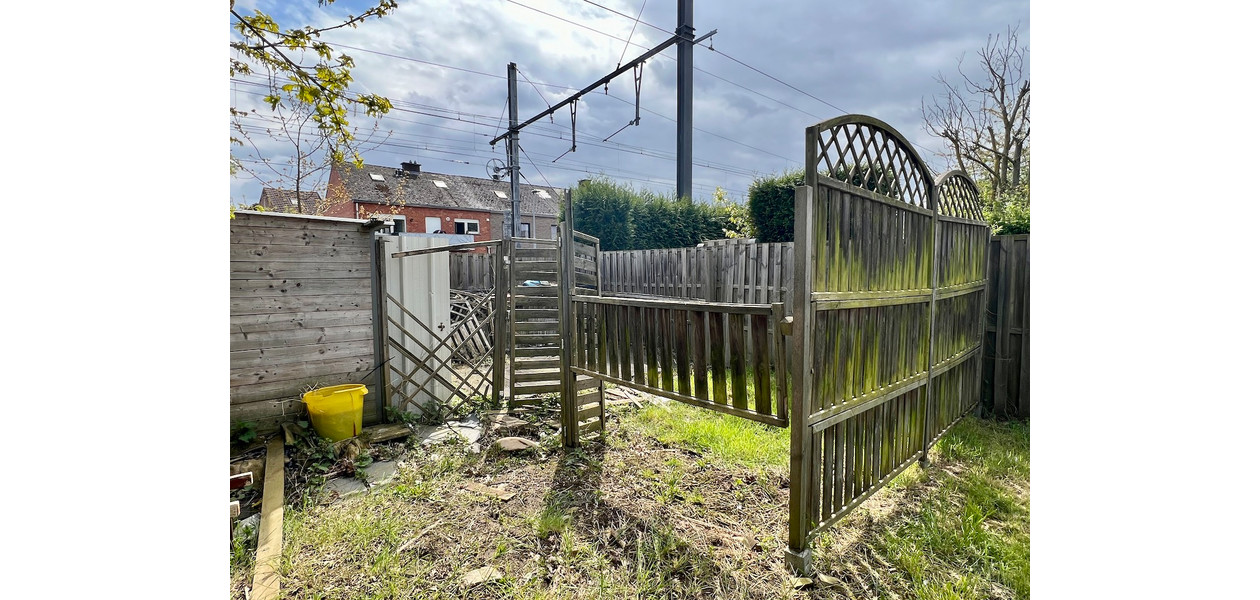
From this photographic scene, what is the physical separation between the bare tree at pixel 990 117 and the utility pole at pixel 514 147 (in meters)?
7.04

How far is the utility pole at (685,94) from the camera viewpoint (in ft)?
24.2

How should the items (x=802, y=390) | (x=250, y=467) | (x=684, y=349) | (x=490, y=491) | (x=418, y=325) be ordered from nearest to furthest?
(x=802, y=390)
(x=684, y=349)
(x=490, y=491)
(x=250, y=467)
(x=418, y=325)

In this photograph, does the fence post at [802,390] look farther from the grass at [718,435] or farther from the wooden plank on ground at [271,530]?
the wooden plank on ground at [271,530]

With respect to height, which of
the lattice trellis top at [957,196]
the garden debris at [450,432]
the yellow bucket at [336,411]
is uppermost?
the lattice trellis top at [957,196]

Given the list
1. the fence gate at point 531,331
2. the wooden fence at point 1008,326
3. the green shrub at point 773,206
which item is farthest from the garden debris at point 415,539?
the green shrub at point 773,206

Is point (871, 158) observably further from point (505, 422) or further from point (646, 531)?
point (505, 422)

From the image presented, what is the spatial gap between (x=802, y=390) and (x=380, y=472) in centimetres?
255

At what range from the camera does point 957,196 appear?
3.04 metres

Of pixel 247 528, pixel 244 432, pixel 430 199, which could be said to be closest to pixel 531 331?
pixel 244 432

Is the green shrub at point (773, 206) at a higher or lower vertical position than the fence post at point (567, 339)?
higher

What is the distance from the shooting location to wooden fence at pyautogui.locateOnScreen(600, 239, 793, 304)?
5840mm
